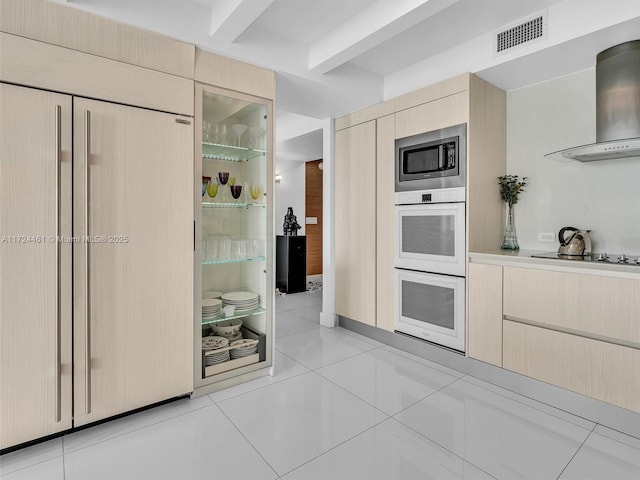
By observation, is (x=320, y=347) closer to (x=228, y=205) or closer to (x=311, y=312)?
(x=311, y=312)

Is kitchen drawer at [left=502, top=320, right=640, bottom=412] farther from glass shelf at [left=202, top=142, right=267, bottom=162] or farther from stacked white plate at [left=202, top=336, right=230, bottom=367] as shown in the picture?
glass shelf at [left=202, top=142, right=267, bottom=162]

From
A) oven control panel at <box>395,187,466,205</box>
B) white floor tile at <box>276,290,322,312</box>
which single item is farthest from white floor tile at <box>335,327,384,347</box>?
oven control panel at <box>395,187,466,205</box>

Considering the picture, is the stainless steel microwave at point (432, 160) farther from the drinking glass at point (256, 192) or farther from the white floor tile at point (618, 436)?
the white floor tile at point (618, 436)

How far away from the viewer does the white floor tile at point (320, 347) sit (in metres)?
2.91

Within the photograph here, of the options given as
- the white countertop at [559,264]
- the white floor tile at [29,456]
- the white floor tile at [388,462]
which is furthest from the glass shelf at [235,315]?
the white countertop at [559,264]

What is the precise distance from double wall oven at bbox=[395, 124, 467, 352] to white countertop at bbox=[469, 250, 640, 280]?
0.62 feet

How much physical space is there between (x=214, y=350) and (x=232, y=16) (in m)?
2.14

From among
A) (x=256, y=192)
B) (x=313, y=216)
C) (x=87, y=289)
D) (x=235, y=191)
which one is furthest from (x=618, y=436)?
(x=313, y=216)

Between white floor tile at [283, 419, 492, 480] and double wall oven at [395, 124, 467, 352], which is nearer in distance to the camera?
white floor tile at [283, 419, 492, 480]

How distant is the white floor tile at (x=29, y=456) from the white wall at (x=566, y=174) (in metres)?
3.43

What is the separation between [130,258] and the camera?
1.95 m

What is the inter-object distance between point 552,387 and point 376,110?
2.63 metres

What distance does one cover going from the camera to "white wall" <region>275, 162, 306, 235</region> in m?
6.55

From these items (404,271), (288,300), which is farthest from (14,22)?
(288,300)
